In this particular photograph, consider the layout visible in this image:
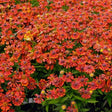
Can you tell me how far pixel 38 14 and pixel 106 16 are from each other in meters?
0.94

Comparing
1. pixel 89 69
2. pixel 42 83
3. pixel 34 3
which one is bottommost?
pixel 42 83

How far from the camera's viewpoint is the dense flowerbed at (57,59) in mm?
2201

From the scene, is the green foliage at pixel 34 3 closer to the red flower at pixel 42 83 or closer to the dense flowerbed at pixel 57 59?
the dense flowerbed at pixel 57 59

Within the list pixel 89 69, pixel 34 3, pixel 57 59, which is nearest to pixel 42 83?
pixel 57 59

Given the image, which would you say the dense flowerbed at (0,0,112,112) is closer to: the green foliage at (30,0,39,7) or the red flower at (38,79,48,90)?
the red flower at (38,79,48,90)

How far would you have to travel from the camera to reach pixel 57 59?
2424 mm

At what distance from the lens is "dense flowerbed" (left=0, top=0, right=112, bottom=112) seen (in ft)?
7.22

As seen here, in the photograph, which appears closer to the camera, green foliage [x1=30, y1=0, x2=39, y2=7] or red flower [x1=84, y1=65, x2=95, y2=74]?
red flower [x1=84, y1=65, x2=95, y2=74]

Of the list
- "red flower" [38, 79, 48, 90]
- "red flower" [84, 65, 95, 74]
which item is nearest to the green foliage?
"red flower" [38, 79, 48, 90]

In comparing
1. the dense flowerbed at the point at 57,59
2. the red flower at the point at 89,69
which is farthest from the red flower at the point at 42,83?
the red flower at the point at 89,69

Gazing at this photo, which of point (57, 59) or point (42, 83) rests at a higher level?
point (57, 59)

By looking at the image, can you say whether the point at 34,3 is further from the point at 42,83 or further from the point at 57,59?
the point at 42,83

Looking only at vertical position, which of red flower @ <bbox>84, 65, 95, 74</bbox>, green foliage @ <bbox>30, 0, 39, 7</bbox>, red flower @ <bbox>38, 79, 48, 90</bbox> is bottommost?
red flower @ <bbox>38, 79, 48, 90</bbox>

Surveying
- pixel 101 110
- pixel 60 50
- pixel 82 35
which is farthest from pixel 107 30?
pixel 101 110
